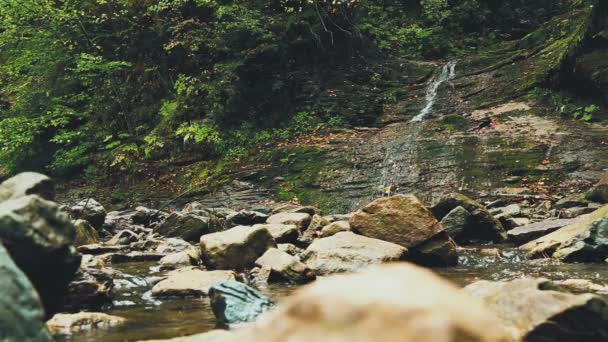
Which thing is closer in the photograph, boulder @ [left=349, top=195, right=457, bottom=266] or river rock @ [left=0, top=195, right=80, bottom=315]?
river rock @ [left=0, top=195, right=80, bottom=315]

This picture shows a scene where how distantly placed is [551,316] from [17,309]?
8.46 ft

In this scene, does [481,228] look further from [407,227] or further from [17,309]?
[17,309]

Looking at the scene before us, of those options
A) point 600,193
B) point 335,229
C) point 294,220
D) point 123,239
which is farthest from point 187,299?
point 600,193

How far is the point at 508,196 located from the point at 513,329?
855 centimetres

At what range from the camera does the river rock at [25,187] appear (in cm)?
324

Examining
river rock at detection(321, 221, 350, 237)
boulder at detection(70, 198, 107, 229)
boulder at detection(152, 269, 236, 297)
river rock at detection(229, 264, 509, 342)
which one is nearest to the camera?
river rock at detection(229, 264, 509, 342)

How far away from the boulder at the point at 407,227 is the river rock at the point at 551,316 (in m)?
3.20

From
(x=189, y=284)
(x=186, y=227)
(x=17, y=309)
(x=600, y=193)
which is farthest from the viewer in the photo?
(x=600, y=193)

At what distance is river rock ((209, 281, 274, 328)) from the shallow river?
0.36 ft

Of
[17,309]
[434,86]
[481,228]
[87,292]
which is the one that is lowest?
[481,228]

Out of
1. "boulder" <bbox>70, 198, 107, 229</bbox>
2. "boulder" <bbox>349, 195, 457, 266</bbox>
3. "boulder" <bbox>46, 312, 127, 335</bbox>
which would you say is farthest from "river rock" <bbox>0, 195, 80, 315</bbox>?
"boulder" <bbox>70, 198, 107, 229</bbox>

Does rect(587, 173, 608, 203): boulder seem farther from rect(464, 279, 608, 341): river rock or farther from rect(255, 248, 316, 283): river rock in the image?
rect(464, 279, 608, 341): river rock

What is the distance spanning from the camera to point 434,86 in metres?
17.6

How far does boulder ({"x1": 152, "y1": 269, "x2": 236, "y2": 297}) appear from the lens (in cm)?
476
